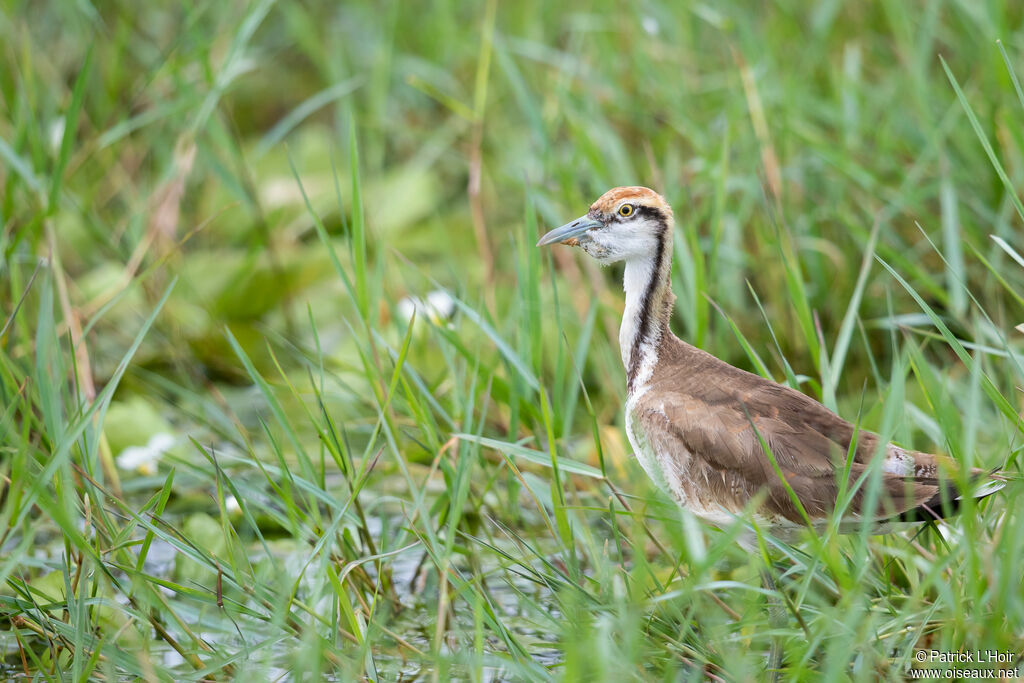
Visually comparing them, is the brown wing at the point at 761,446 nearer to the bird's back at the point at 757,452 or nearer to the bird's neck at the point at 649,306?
the bird's back at the point at 757,452

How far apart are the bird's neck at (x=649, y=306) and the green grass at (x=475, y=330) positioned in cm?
24

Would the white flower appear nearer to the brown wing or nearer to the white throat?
the white throat

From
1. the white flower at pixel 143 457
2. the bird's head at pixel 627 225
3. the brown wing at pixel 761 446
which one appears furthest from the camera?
the white flower at pixel 143 457

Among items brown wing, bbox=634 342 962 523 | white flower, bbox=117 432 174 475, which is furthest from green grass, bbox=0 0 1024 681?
brown wing, bbox=634 342 962 523

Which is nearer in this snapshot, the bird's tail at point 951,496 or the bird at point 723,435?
the bird's tail at point 951,496

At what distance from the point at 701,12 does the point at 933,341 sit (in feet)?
5.44

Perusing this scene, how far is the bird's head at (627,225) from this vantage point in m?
3.37

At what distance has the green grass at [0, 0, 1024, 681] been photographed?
9.22ft

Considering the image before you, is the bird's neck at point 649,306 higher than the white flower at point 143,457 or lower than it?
higher

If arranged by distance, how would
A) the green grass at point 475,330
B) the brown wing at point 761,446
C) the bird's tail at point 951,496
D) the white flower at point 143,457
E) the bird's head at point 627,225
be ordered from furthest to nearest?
the white flower at point 143,457 < the bird's head at point 627,225 < the brown wing at point 761,446 < the green grass at point 475,330 < the bird's tail at point 951,496

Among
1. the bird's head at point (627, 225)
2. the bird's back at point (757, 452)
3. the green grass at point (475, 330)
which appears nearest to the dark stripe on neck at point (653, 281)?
the bird's head at point (627, 225)

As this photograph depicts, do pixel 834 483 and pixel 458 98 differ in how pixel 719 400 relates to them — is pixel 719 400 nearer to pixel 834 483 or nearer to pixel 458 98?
pixel 834 483

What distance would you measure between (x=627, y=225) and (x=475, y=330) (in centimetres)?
157

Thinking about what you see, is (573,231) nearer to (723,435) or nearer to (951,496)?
(723,435)
